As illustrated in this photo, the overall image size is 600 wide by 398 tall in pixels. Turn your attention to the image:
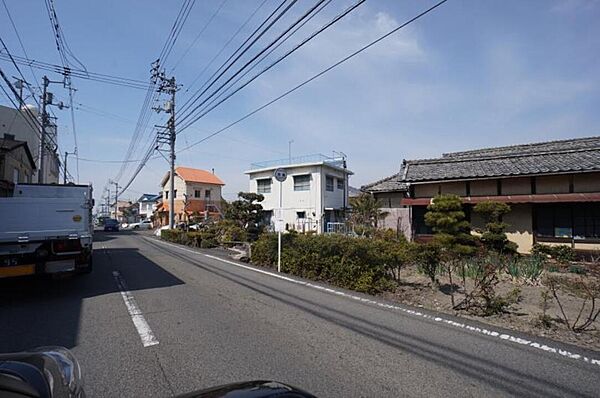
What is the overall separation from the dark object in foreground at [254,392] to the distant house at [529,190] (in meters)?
15.1

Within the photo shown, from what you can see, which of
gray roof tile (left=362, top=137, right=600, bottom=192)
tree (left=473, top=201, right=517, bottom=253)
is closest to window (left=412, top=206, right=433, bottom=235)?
gray roof tile (left=362, top=137, right=600, bottom=192)

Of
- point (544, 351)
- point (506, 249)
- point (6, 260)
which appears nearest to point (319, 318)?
point (544, 351)

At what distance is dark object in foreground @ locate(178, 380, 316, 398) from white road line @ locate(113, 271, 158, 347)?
3007 millimetres

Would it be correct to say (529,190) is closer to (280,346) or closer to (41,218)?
(280,346)

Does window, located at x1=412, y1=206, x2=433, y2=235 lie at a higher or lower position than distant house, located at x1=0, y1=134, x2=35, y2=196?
lower

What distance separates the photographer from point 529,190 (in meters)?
14.2

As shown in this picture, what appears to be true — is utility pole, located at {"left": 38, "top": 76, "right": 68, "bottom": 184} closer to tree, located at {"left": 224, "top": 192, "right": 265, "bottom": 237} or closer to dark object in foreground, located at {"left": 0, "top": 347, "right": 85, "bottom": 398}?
tree, located at {"left": 224, "top": 192, "right": 265, "bottom": 237}

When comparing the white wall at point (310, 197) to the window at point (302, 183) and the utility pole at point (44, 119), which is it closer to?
the window at point (302, 183)

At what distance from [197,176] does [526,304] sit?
44.7 m

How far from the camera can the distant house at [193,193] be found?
44.3 meters

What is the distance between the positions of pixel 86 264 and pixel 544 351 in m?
8.81

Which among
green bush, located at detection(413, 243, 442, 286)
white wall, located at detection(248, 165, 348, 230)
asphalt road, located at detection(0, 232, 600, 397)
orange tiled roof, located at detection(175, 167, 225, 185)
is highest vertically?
orange tiled roof, located at detection(175, 167, 225, 185)

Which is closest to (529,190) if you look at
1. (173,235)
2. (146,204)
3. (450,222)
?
(450,222)

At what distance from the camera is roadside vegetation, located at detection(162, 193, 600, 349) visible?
565cm
